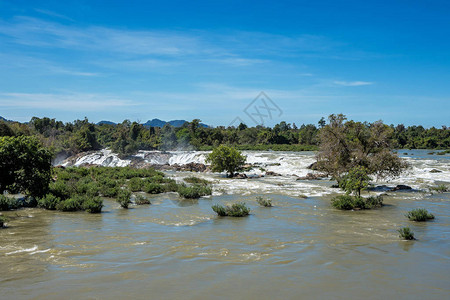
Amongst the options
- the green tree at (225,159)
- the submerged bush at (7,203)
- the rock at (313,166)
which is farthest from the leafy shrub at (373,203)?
the rock at (313,166)

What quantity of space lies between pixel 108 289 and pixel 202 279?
163 cm

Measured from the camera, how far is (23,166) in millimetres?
13320

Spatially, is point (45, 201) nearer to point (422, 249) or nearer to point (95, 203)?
point (95, 203)

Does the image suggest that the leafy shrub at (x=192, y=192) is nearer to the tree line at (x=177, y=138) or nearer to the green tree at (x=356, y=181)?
the green tree at (x=356, y=181)

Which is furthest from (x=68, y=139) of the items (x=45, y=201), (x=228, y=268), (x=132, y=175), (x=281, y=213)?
(x=228, y=268)

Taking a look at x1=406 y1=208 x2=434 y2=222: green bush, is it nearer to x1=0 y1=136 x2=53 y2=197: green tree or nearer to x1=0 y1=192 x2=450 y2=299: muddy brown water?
x1=0 y1=192 x2=450 y2=299: muddy brown water

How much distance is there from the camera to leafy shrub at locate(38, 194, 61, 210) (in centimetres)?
1318

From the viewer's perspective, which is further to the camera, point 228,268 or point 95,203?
point 95,203

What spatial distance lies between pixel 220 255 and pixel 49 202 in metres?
8.57

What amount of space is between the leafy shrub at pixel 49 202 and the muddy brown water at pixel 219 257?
53cm

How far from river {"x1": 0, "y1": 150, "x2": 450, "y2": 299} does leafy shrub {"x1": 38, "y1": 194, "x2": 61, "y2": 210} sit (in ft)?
1.30

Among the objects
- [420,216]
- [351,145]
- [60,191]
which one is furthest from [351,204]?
[60,191]

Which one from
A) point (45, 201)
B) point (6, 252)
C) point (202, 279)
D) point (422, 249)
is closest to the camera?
point (202, 279)

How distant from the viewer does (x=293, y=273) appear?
663cm
